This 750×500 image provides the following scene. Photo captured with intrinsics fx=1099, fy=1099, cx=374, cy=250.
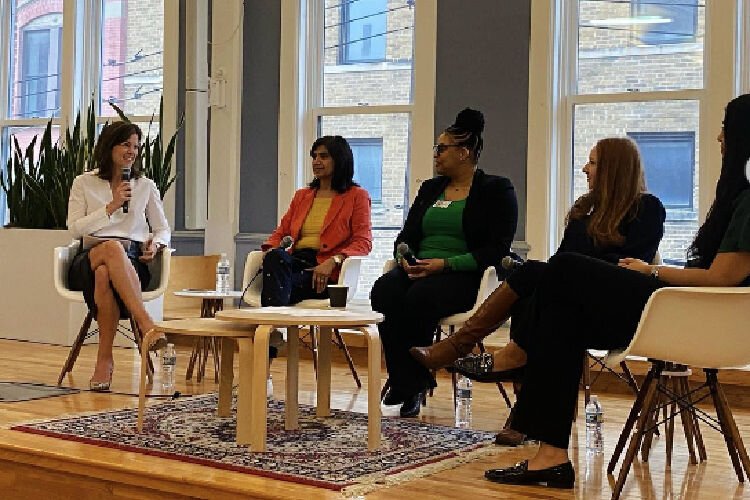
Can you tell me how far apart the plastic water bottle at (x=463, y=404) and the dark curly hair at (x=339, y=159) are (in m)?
1.37

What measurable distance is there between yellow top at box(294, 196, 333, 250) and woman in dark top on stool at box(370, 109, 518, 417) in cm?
59

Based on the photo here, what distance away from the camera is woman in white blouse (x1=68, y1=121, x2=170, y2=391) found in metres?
4.87

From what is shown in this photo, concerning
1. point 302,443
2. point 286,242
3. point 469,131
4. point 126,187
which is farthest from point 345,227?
point 302,443

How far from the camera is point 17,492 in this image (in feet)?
11.8

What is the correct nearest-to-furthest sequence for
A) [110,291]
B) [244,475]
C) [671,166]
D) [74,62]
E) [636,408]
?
1. [244,475]
2. [636,408]
3. [110,291]
4. [671,166]
5. [74,62]

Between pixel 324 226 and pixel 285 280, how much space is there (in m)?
0.38

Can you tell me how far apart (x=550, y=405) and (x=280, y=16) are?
4.49 metres

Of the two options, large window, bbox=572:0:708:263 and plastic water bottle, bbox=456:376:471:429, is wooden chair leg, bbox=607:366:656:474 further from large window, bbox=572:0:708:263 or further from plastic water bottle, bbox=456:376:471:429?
large window, bbox=572:0:708:263

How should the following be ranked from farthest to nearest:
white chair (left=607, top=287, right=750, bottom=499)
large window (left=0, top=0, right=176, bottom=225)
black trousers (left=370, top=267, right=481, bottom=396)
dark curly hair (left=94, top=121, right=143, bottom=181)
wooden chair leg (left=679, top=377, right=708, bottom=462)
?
large window (left=0, top=0, right=176, bottom=225) < dark curly hair (left=94, top=121, right=143, bottom=181) < black trousers (left=370, top=267, right=481, bottom=396) < wooden chair leg (left=679, top=377, right=708, bottom=462) < white chair (left=607, top=287, right=750, bottom=499)

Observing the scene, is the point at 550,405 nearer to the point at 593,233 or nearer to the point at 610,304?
the point at 610,304

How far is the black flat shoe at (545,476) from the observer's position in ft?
10.3

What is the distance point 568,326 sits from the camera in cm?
319

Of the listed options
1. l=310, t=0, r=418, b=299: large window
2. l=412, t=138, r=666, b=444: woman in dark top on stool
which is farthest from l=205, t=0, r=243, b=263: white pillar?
l=412, t=138, r=666, b=444: woman in dark top on stool

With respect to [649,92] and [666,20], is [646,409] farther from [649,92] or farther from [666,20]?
[666,20]
